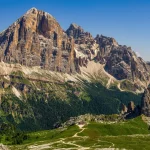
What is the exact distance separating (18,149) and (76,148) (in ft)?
121

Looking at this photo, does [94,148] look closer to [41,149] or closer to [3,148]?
[41,149]

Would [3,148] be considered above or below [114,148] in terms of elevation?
above

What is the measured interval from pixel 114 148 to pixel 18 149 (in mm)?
59201

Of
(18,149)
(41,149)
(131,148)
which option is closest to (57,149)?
(41,149)

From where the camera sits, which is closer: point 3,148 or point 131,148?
point 3,148

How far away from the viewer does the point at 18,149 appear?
19400 cm

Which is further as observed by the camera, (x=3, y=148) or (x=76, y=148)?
(x=76, y=148)

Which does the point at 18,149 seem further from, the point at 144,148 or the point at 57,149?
→ the point at 144,148

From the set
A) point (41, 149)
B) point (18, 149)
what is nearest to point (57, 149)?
point (41, 149)

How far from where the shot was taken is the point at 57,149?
7303 inches

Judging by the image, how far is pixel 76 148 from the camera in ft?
611

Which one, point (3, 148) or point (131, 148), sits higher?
point (3, 148)

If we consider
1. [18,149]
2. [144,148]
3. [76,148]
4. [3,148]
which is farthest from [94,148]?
[3,148]

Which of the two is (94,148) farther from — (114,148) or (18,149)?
(18,149)
